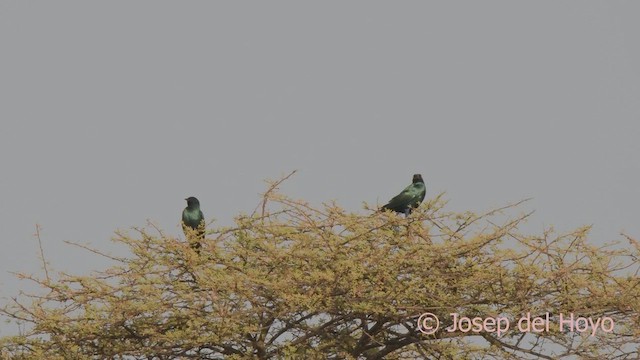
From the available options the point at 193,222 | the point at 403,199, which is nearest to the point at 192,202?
the point at 193,222

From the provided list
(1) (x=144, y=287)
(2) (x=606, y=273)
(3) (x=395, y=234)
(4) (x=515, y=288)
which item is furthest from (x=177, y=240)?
(2) (x=606, y=273)

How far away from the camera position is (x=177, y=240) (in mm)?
13602

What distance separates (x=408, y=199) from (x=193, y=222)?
2807mm

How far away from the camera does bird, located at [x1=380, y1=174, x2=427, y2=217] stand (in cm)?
1398

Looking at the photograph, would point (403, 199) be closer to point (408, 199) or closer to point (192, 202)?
point (408, 199)

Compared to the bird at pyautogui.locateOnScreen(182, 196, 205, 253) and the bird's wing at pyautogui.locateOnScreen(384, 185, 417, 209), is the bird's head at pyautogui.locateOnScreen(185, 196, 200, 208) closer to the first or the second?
the bird at pyautogui.locateOnScreen(182, 196, 205, 253)

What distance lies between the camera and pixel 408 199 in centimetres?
1406

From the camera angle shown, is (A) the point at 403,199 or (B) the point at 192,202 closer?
(A) the point at 403,199
